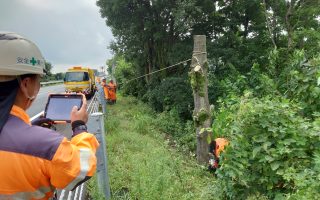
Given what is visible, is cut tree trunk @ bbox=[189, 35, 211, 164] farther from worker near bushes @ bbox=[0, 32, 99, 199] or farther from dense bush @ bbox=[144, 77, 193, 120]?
dense bush @ bbox=[144, 77, 193, 120]

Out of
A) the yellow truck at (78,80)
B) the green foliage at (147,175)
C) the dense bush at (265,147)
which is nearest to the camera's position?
the green foliage at (147,175)

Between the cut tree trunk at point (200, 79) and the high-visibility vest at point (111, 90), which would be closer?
the cut tree trunk at point (200, 79)

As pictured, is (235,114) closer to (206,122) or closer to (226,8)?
(206,122)

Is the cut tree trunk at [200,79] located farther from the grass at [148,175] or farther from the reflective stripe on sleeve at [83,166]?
the reflective stripe on sleeve at [83,166]

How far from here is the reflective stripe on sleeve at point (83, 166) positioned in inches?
67.0

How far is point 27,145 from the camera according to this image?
5.20 feet

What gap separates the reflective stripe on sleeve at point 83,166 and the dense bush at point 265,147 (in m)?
3.27

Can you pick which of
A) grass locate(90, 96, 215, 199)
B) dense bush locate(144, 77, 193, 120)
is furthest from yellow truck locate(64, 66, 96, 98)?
grass locate(90, 96, 215, 199)

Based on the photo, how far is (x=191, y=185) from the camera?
6.05 m

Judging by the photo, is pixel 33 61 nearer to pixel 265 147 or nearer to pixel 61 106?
pixel 265 147

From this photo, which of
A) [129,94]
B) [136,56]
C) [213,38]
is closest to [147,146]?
[213,38]

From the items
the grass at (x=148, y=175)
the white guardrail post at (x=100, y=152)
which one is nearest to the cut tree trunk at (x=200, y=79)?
the grass at (x=148, y=175)

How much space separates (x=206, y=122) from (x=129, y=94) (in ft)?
66.2

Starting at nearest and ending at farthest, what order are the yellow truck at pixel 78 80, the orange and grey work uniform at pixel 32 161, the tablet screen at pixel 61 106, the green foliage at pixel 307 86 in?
the orange and grey work uniform at pixel 32 161
the tablet screen at pixel 61 106
the green foliage at pixel 307 86
the yellow truck at pixel 78 80
